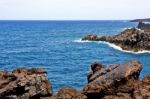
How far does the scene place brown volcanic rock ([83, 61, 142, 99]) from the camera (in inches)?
1168

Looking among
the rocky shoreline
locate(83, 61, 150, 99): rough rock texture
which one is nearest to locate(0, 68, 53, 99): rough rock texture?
the rocky shoreline

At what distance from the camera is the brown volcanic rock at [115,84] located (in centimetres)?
2966

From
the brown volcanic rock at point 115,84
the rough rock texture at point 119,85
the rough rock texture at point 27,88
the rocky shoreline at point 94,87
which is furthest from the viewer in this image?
the rough rock texture at point 27,88

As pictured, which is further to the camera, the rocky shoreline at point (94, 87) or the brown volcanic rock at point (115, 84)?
the brown volcanic rock at point (115, 84)

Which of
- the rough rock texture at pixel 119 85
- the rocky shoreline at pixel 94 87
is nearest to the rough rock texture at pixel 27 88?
the rocky shoreline at pixel 94 87

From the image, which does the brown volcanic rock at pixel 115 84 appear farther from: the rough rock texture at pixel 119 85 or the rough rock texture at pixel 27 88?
the rough rock texture at pixel 27 88

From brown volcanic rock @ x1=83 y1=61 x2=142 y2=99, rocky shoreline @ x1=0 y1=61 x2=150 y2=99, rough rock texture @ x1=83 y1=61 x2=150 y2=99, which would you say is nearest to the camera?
rough rock texture @ x1=83 y1=61 x2=150 y2=99

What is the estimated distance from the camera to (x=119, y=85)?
30.2m

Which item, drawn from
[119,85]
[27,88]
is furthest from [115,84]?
[27,88]

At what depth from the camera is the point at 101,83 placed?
1199 inches

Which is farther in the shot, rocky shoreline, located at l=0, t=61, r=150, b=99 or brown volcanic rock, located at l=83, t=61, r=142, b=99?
brown volcanic rock, located at l=83, t=61, r=142, b=99

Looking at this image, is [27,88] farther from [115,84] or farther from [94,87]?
[115,84]

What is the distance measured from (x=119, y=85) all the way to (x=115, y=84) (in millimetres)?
336

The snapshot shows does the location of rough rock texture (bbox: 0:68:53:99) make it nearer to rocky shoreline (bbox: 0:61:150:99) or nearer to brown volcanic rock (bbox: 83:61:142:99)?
rocky shoreline (bbox: 0:61:150:99)
